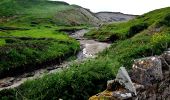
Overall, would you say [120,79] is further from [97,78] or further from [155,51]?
[155,51]

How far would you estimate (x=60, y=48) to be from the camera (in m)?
69.3

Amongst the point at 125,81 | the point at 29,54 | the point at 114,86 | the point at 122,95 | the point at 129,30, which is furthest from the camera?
the point at 129,30

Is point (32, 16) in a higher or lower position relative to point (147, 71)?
lower

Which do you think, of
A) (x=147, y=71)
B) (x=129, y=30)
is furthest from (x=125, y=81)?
(x=129, y=30)

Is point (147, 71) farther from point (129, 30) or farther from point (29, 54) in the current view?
point (129, 30)

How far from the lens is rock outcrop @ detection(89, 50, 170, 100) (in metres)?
13.7

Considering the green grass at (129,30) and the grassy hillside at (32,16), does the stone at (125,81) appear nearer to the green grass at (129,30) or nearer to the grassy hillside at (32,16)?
the green grass at (129,30)

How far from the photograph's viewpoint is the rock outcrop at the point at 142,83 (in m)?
13.7

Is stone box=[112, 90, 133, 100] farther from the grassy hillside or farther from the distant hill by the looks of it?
the grassy hillside

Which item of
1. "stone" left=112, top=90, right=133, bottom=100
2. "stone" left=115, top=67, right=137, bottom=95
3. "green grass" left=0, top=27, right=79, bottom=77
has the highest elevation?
"stone" left=115, top=67, right=137, bottom=95

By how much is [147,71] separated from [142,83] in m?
0.49

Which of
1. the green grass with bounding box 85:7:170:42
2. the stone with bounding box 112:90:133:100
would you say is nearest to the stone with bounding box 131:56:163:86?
the stone with bounding box 112:90:133:100

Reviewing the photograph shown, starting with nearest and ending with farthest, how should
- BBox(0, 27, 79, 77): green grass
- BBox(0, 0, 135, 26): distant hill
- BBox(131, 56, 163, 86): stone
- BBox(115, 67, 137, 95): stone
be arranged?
BBox(115, 67, 137, 95): stone → BBox(131, 56, 163, 86): stone → BBox(0, 27, 79, 77): green grass → BBox(0, 0, 135, 26): distant hill

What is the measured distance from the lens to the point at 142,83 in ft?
48.2
